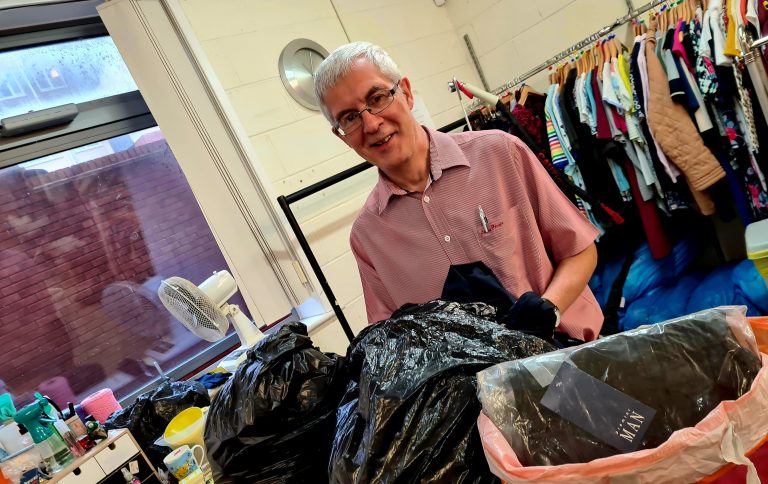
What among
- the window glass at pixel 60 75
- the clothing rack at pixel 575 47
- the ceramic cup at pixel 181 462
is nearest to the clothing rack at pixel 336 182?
the clothing rack at pixel 575 47

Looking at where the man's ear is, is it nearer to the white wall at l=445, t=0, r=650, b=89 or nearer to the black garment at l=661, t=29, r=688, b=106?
the black garment at l=661, t=29, r=688, b=106

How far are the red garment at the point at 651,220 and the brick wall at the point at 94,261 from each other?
7.34 ft

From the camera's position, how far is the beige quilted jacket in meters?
2.00

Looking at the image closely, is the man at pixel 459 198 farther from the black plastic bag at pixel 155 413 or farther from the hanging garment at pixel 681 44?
the hanging garment at pixel 681 44

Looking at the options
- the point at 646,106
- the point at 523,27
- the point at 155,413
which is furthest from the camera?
the point at 523,27

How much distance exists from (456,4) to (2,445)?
11.2 ft

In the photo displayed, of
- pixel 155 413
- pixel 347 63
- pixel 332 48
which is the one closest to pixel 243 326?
pixel 155 413

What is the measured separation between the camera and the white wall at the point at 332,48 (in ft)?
7.48

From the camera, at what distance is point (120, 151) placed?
7.45ft

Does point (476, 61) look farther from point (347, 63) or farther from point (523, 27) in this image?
point (347, 63)

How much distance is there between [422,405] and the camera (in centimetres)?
62

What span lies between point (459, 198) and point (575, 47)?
184 cm

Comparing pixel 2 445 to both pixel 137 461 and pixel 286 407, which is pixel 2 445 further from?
pixel 286 407

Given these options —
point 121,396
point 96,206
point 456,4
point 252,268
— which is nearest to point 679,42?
point 456,4
